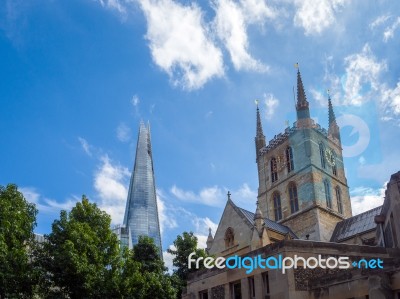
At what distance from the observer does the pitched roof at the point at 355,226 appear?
151 ft

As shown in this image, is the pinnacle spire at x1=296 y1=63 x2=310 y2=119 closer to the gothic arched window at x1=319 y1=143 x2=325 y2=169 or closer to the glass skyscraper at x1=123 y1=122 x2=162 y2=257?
the gothic arched window at x1=319 y1=143 x2=325 y2=169

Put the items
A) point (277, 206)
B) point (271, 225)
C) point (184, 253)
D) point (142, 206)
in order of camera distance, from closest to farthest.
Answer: point (184, 253)
point (271, 225)
point (277, 206)
point (142, 206)

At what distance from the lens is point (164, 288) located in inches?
1316

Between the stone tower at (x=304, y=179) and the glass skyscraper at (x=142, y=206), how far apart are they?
118 meters

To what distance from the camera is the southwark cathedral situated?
69.6 feet

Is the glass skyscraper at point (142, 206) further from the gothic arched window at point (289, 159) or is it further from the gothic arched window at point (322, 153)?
the gothic arched window at point (322, 153)

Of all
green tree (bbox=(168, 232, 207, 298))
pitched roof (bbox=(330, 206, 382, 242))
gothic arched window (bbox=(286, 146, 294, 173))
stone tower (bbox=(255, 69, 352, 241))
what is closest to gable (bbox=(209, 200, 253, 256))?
green tree (bbox=(168, 232, 207, 298))

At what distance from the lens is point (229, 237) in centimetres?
4531

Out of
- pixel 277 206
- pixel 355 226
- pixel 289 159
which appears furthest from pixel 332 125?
pixel 355 226

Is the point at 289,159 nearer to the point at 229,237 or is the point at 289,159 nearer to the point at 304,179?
the point at 304,179

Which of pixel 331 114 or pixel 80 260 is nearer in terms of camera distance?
pixel 80 260

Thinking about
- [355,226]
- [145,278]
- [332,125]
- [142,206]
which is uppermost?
[142,206]

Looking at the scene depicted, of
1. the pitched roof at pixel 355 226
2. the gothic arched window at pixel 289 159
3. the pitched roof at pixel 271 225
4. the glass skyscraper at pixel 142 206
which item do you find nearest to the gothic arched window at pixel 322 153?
the gothic arched window at pixel 289 159

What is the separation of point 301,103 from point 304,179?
1230 cm
